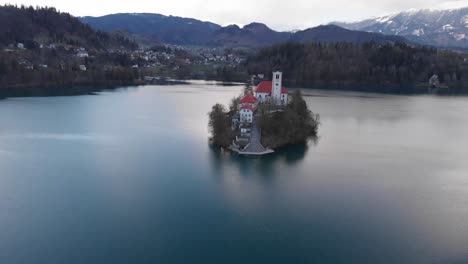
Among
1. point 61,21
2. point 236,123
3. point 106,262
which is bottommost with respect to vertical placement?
point 106,262

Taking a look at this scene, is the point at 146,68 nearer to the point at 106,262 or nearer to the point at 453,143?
the point at 453,143

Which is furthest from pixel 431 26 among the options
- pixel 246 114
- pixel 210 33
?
pixel 246 114

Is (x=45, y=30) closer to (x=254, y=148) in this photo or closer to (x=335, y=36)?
(x=254, y=148)

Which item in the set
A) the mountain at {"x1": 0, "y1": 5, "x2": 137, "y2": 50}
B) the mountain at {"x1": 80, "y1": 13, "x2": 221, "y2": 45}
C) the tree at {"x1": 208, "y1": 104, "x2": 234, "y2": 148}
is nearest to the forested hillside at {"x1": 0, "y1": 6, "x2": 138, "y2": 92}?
the mountain at {"x1": 0, "y1": 5, "x2": 137, "y2": 50}

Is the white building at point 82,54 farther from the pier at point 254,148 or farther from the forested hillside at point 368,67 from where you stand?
the pier at point 254,148

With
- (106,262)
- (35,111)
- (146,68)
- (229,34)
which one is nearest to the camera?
(106,262)

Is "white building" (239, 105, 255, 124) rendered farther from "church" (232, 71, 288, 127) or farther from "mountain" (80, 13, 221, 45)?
"mountain" (80, 13, 221, 45)

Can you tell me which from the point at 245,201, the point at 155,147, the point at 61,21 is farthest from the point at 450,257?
the point at 61,21
